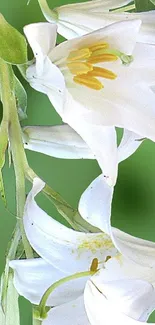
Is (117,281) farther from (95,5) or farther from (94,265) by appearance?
(95,5)

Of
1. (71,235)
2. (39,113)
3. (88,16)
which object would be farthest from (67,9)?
(39,113)

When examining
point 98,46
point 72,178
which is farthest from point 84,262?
point 72,178

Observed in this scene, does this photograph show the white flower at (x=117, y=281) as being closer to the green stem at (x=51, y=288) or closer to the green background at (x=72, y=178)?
the green stem at (x=51, y=288)

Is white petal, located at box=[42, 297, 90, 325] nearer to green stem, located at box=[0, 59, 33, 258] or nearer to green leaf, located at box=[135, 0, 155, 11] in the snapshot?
green stem, located at box=[0, 59, 33, 258]

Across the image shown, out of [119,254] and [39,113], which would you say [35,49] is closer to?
[119,254]

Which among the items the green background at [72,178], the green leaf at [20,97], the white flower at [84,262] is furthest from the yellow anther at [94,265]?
the green background at [72,178]

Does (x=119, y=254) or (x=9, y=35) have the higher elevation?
(x=9, y=35)
